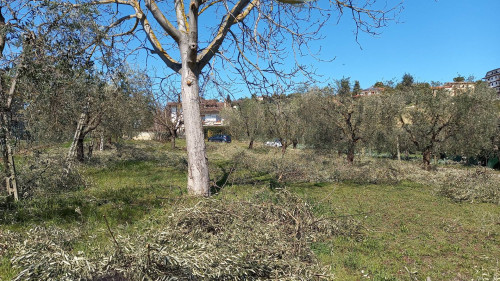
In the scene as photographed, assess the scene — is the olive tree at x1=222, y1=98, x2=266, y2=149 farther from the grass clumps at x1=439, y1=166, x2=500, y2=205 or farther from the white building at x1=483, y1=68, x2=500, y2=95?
the white building at x1=483, y1=68, x2=500, y2=95

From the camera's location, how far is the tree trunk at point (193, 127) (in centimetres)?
702

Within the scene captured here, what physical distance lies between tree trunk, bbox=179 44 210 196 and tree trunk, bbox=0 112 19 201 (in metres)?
3.26

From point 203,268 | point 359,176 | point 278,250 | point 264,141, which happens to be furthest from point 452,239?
point 264,141

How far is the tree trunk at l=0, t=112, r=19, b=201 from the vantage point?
5480 millimetres

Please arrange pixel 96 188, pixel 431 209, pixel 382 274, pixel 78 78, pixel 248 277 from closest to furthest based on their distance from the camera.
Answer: pixel 248 277, pixel 382 274, pixel 78 78, pixel 96 188, pixel 431 209

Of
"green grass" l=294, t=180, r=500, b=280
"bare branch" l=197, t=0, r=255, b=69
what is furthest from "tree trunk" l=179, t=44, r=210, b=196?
"green grass" l=294, t=180, r=500, b=280

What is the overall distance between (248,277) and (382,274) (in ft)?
7.44

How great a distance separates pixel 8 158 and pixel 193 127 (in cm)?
348

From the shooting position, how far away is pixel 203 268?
236cm

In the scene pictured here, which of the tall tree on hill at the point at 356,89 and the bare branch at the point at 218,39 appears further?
the tall tree on hill at the point at 356,89

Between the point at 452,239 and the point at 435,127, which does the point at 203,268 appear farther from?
the point at 435,127

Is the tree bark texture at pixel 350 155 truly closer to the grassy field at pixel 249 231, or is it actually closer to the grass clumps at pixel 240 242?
the grassy field at pixel 249 231

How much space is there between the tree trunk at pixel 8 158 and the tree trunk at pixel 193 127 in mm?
3263

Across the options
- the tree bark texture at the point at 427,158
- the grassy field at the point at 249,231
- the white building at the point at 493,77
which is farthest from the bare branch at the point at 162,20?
the white building at the point at 493,77
